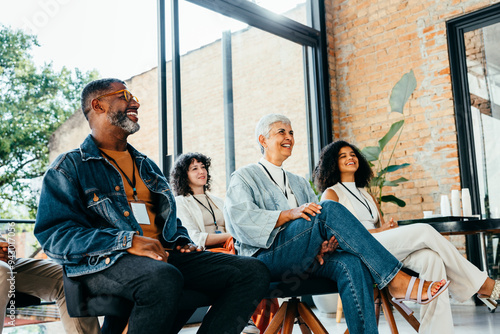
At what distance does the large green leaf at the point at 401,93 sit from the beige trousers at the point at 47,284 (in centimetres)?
343

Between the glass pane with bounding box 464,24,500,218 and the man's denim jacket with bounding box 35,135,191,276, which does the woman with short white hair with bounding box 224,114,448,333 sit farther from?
the glass pane with bounding box 464,24,500,218

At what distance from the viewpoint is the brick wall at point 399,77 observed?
4629mm

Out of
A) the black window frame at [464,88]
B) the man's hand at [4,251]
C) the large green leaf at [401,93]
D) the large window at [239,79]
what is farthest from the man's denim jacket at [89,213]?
the black window frame at [464,88]

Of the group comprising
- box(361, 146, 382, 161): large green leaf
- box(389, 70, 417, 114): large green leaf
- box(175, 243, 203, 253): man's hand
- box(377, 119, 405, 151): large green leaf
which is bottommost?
box(175, 243, 203, 253): man's hand

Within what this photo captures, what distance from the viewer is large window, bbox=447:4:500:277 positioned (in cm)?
436

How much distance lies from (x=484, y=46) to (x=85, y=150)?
4033 millimetres

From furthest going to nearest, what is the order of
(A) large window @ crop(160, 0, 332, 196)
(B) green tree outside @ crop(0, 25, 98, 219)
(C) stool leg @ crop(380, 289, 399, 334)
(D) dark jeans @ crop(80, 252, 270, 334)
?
1. (A) large window @ crop(160, 0, 332, 196)
2. (B) green tree outside @ crop(0, 25, 98, 219)
3. (C) stool leg @ crop(380, 289, 399, 334)
4. (D) dark jeans @ crop(80, 252, 270, 334)

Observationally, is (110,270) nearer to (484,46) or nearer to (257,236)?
(257,236)

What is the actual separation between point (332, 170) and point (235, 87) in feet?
5.63

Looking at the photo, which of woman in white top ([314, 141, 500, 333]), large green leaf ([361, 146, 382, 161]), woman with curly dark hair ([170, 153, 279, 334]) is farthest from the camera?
large green leaf ([361, 146, 382, 161])

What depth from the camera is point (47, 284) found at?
208 centimetres

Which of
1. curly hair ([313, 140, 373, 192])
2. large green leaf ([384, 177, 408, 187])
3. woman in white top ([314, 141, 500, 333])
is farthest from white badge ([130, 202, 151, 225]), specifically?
large green leaf ([384, 177, 408, 187])

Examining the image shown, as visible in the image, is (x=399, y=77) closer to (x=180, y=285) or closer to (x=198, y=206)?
(x=198, y=206)

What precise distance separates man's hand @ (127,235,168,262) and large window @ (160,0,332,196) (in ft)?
7.82
